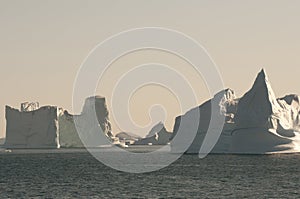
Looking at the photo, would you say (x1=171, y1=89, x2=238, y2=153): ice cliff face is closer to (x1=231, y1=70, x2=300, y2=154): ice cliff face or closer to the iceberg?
the iceberg

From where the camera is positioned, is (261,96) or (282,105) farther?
(282,105)

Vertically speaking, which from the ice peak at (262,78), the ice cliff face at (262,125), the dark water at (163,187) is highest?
the ice peak at (262,78)

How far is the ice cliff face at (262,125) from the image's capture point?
132500 mm

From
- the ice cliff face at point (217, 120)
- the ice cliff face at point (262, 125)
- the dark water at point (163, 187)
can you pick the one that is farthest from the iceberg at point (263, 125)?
the dark water at point (163, 187)

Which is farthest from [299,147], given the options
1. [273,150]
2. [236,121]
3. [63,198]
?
[63,198]

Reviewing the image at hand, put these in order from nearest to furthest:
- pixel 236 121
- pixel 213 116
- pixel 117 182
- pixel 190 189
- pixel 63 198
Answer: pixel 63 198 → pixel 190 189 → pixel 117 182 → pixel 236 121 → pixel 213 116

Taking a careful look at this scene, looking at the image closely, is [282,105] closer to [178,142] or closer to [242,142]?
[242,142]

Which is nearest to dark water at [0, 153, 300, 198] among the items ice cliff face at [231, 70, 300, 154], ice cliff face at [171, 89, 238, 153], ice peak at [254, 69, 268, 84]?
ice cliff face at [231, 70, 300, 154]

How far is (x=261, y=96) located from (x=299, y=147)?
13.8 metres

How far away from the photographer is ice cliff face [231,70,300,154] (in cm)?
13250

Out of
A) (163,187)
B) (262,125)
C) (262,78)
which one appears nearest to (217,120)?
(262,78)

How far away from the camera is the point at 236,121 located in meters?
143

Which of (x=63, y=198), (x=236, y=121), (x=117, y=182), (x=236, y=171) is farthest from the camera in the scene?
(x=236, y=121)

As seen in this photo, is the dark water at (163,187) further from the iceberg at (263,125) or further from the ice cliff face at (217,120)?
the ice cliff face at (217,120)
